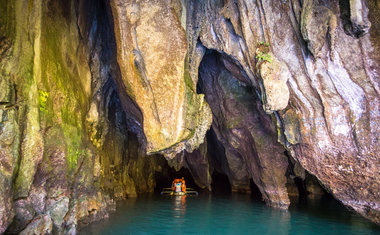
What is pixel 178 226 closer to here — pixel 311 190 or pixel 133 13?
pixel 133 13

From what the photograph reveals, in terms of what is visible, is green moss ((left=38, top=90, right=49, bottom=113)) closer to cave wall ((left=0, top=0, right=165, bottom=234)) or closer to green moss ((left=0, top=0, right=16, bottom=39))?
cave wall ((left=0, top=0, right=165, bottom=234))

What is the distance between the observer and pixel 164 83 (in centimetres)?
839

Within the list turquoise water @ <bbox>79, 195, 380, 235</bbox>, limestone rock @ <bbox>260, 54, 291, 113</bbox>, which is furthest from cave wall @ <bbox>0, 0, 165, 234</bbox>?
limestone rock @ <bbox>260, 54, 291, 113</bbox>

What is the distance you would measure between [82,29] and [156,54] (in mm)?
2708

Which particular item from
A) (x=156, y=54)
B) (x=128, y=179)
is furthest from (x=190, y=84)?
(x=128, y=179)

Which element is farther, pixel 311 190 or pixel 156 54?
pixel 311 190

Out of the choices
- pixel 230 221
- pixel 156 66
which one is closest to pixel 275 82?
pixel 156 66

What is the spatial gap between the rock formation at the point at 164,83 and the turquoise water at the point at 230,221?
2.81 feet

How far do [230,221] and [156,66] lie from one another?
555cm

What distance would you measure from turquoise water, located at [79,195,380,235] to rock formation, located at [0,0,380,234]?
2.81 ft

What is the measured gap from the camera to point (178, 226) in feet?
27.8

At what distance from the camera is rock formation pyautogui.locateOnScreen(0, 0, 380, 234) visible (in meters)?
5.75

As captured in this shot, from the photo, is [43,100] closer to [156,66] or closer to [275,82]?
[156,66]

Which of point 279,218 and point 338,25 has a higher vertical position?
point 338,25
